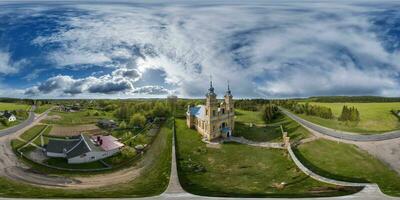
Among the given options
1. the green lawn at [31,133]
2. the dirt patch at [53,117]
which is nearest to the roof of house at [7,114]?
the green lawn at [31,133]

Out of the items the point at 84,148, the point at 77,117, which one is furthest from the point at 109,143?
the point at 77,117

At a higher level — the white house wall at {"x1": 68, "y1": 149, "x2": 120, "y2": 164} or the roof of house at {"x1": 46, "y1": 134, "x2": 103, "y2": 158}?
the roof of house at {"x1": 46, "y1": 134, "x2": 103, "y2": 158}

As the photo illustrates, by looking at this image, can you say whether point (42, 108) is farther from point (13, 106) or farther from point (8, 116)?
point (8, 116)

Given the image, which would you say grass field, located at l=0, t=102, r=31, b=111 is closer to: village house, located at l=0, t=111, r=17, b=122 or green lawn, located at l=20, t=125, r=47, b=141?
village house, located at l=0, t=111, r=17, b=122

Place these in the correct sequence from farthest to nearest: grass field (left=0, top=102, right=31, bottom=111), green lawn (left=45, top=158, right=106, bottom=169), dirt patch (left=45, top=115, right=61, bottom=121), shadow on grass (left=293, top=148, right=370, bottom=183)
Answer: dirt patch (left=45, top=115, right=61, bottom=121)
grass field (left=0, top=102, right=31, bottom=111)
shadow on grass (left=293, top=148, right=370, bottom=183)
green lawn (left=45, top=158, right=106, bottom=169)

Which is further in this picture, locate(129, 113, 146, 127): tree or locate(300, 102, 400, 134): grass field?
locate(300, 102, 400, 134): grass field

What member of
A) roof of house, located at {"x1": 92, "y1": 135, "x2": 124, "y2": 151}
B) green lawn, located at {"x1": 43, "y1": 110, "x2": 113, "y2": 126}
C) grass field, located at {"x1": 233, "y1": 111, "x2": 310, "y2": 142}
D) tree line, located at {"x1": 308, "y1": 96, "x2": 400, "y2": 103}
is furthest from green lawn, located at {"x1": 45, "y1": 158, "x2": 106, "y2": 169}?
tree line, located at {"x1": 308, "y1": 96, "x2": 400, "y2": 103}
